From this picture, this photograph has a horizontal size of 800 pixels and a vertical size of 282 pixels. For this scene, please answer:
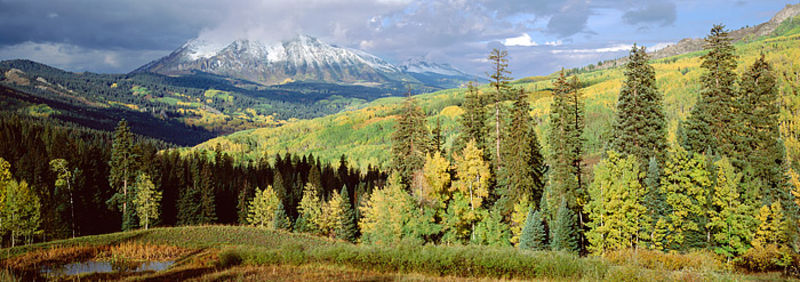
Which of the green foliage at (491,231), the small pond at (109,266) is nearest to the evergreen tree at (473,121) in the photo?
the green foliage at (491,231)

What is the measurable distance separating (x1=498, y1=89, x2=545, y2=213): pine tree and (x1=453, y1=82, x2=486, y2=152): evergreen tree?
13.6 feet

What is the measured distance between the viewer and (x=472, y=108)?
4391cm

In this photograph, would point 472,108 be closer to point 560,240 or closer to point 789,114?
point 560,240

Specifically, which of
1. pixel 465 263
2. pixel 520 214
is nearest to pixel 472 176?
pixel 520 214

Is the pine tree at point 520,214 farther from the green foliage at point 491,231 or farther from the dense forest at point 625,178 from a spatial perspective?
the green foliage at point 491,231

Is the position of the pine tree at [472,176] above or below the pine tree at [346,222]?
above

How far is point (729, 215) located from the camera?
36.9 metres

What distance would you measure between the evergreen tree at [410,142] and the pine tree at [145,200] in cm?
4109

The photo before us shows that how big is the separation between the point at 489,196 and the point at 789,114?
183056mm

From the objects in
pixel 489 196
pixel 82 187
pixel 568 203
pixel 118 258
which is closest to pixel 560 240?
pixel 568 203

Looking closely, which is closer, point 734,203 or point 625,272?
point 625,272

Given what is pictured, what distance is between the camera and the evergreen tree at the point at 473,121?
43750 mm

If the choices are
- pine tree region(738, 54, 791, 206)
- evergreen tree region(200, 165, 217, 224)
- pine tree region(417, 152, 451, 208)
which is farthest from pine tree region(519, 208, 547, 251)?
evergreen tree region(200, 165, 217, 224)

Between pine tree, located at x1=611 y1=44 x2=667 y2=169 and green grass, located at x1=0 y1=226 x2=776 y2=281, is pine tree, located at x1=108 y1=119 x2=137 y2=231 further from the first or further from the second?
pine tree, located at x1=611 y1=44 x2=667 y2=169
